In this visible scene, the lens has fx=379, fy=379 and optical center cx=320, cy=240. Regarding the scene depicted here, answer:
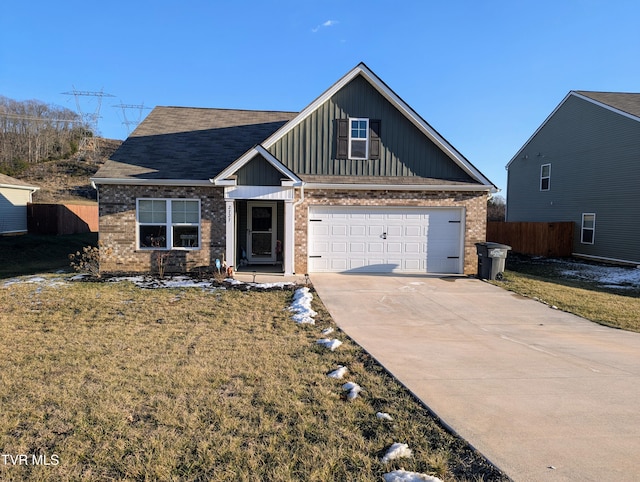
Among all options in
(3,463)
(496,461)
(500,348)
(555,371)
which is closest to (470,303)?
(500,348)

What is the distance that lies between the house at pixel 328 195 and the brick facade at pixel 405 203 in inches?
1.3

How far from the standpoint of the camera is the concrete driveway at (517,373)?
3.23 metres

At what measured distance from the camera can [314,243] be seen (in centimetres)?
1300

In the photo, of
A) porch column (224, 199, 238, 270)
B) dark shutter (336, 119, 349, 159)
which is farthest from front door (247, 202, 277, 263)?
dark shutter (336, 119, 349, 159)

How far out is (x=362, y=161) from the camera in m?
13.0

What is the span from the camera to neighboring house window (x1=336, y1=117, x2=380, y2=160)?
12906mm

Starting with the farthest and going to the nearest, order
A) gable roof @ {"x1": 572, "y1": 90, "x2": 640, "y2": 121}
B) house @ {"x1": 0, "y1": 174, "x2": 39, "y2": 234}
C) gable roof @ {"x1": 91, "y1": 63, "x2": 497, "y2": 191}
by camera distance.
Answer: house @ {"x1": 0, "y1": 174, "x2": 39, "y2": 234} → gable roof @ {"x1": 572, "y1": 90, "x2": 640, "y2": 121} → gable roof @ {"x1": 91, "y1": 63, "x2": 497, "y2": 191}

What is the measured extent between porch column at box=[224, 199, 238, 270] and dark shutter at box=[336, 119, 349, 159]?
3.96 m

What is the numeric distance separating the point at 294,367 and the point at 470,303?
19.5 feet

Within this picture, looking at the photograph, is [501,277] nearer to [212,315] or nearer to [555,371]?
[555,371]

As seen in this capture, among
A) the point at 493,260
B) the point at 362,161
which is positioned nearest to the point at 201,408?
the point at 362,161

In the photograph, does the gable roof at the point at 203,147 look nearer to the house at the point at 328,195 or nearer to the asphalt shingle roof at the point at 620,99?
the house at the point at 328,195

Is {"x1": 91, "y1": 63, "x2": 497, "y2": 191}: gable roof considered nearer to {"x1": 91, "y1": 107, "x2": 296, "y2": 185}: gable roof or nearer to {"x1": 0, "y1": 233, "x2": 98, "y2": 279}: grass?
{"x1": 91, "y1": 107, "x2": 296, "y2": 185}: gable roof

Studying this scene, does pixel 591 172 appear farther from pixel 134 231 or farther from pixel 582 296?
pixel 134 231
